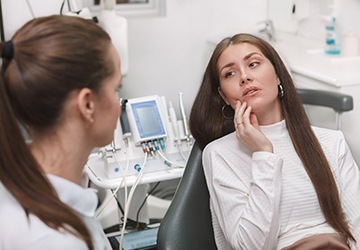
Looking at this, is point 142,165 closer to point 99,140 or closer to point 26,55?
point 99,140

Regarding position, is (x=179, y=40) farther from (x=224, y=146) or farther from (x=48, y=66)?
(x=48, y=66)

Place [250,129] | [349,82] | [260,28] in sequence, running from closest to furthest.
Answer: [250,129] → [349,82] → [260,28]

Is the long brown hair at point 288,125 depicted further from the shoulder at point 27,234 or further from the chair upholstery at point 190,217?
the shoulder at point 27,234

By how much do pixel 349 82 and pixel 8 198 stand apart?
1840 millimetres

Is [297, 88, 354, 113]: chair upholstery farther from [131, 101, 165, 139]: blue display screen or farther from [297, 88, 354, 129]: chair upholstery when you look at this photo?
[131, 101, 165, 139]: blue display screen

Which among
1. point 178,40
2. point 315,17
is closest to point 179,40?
point 178,40

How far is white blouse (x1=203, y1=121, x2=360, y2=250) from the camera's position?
156 cm

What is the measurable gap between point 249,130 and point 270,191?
0.21 m

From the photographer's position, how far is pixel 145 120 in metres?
2.07

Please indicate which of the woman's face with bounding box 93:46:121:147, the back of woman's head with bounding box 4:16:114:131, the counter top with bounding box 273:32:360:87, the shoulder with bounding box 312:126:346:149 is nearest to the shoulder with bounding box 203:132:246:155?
the shoulder with bounding box 312:126:346:149

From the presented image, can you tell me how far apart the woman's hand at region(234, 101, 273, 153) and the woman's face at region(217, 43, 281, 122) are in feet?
0.09

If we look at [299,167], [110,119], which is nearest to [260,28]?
[299,167]

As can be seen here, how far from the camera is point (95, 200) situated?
1148 mm

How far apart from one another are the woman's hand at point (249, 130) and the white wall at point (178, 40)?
5.10ft
